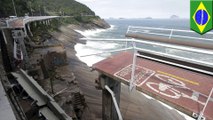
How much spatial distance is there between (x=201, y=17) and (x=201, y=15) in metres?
0.03

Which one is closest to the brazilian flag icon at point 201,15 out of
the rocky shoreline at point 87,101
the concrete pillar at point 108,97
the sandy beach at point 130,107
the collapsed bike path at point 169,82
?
the collapsed bike path at point 169,82

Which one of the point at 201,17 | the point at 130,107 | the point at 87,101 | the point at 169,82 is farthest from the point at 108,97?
the point at 130,107

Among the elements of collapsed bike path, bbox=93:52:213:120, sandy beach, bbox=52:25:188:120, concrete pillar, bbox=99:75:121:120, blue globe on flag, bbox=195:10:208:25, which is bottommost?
sandy beach, bbox=52:25:188:120

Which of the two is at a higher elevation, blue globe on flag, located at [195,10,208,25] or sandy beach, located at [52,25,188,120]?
blue globe on flag, located at [195,10,208,25]

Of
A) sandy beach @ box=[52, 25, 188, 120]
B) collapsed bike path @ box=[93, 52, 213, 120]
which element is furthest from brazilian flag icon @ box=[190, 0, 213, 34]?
sandy beach @ box=[52, 25, 188, 120]

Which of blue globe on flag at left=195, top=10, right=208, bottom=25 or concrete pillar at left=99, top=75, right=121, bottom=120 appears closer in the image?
blue globe on flag at left=195, top=10, right=208, bottom=25

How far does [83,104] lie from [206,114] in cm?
694

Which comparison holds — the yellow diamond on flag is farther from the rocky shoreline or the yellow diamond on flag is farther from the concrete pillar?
the rocky shoreline

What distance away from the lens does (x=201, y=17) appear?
2.84 meters

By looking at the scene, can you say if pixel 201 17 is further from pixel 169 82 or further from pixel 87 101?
pixel 87 101

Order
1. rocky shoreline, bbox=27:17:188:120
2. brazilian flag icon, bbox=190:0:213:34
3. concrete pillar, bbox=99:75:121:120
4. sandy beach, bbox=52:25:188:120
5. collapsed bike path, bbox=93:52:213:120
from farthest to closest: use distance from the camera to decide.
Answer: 1. sandy beach, bbox=52:25:188:120
2. rocky shoreline, bbox=27:17:188:120
3. concrete pillar, bbox=99:75:121:120
4. collapsed bike path, bbox=93:52:213:120
5. brazilian flag icon, bbox=190:0:213:34

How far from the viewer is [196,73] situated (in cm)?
455

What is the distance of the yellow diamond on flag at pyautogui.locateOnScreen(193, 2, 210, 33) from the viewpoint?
2.76 meters

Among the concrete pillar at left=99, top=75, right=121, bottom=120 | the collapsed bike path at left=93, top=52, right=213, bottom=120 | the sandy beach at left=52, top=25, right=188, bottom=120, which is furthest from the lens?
the sandy beach at left=52, top=25, right=188, bottom=120
